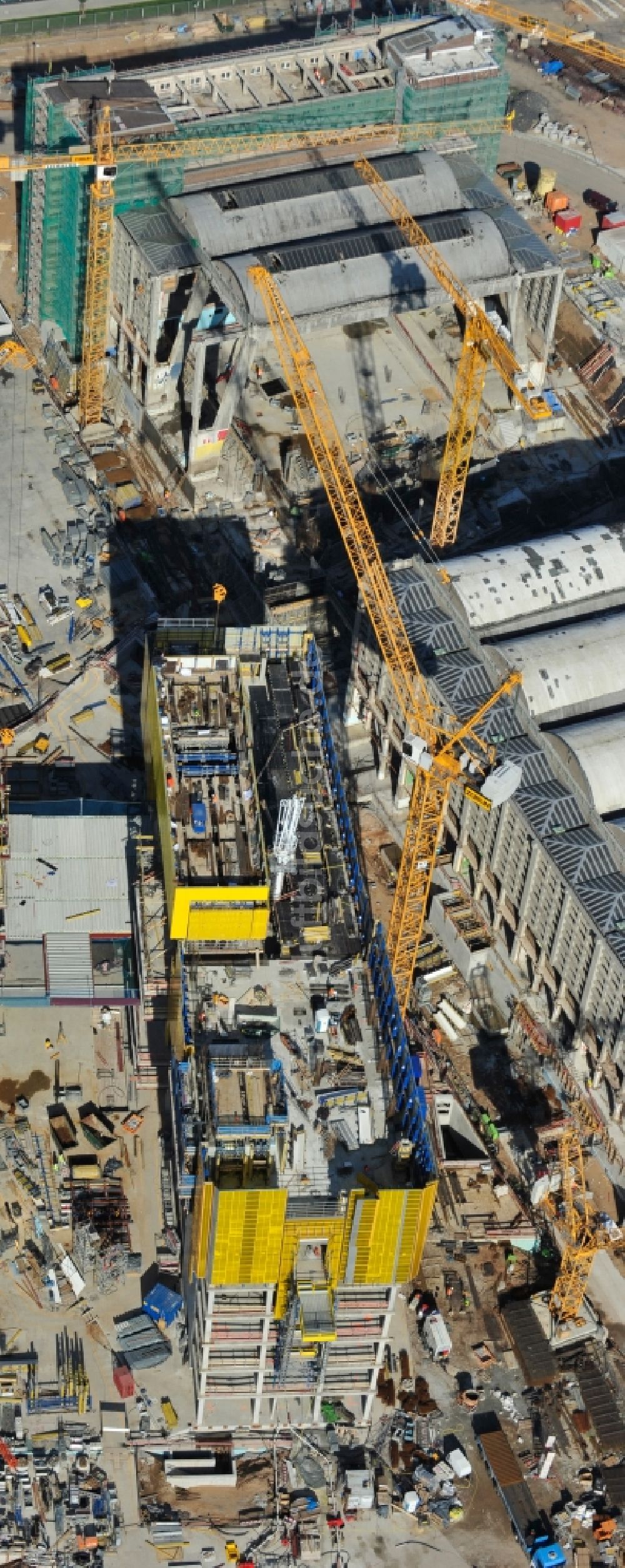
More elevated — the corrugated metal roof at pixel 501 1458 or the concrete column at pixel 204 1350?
the concrete column at pixel 204 1350

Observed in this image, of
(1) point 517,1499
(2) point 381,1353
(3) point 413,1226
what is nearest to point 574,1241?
(1) point 517,1499

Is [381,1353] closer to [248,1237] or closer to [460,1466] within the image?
[460,1466]

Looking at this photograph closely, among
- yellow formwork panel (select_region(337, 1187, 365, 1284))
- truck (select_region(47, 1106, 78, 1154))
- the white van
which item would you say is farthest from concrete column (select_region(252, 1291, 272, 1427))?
truck (select_region(47, 1106, 78, 1154))

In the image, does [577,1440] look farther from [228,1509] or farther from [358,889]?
[358,889]

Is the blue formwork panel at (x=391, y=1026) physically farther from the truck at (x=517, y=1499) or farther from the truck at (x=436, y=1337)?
the truck at (x=517, y=1499)

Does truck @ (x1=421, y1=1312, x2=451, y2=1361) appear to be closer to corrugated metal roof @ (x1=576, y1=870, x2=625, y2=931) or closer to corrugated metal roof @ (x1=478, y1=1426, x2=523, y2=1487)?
corrugated metal roof @ (x1=478, y1=1426, x2=523, y2=1487)

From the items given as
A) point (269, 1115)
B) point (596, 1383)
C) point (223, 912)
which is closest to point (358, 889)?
point (223, 912)

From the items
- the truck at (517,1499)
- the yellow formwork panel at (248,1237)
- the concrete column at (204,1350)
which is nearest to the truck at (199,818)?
the yellow formwork panel at (248,1237)
